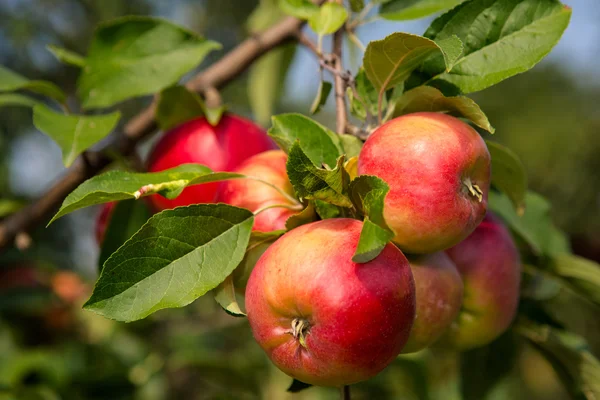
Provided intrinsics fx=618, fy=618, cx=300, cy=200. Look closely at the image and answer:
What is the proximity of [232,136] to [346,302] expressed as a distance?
0.44m

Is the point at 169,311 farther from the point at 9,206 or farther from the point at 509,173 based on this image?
the point at 509,173

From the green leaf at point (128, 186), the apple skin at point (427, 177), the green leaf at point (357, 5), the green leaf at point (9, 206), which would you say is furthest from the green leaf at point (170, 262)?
the green leaf at point (9, 206)

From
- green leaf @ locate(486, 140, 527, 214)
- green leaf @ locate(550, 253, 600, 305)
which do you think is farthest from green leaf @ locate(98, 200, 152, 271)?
green leaf @ locate(550, 253, 600, 305)

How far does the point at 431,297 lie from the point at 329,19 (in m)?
0.35

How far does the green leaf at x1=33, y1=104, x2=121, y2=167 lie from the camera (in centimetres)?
69

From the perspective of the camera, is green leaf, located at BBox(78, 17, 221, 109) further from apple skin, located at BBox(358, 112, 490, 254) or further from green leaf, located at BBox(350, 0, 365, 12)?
apple skin, located at BBox(358, 112, 490, 254)

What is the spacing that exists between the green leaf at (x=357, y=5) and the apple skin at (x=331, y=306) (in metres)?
0.40

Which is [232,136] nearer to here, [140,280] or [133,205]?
[133,205]

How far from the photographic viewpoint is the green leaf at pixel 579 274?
85 cm

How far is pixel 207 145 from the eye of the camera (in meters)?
0.83

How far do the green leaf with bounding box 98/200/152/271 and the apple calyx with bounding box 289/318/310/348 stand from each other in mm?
412

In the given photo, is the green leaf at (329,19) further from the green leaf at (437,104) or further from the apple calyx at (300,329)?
the apple calyx at (300,329)

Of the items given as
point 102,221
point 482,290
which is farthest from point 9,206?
point 482,290

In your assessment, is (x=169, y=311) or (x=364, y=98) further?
(x=169, y=311)
